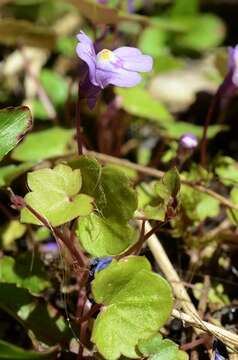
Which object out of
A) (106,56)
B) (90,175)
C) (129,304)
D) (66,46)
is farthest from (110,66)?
(66,46)

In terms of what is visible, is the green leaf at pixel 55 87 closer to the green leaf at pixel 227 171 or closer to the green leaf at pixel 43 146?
the green leaf at pixel 43 146

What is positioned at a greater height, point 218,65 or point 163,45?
point 218,65

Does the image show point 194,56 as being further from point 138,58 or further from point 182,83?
point 138,58

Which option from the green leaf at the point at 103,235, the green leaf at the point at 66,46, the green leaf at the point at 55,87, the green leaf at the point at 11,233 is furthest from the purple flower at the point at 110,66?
the green leaf at the point at 66,46

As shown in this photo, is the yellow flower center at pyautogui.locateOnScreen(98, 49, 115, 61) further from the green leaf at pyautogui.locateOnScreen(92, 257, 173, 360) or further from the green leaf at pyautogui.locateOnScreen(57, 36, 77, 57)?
the green leaf at pyautogui.locateOnScreen(57, 36, 77, 57)

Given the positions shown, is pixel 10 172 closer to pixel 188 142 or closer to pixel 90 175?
pixel 90 175

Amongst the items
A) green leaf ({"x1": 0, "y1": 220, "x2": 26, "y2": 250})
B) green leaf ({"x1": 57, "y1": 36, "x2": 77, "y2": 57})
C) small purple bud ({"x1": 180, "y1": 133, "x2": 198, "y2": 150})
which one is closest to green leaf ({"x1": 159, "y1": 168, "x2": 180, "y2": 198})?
small purple bud ({"x1": 180, "y1": 133, "x2": 198, "y2": 150})

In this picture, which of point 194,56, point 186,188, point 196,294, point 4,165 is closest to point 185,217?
point 186,188

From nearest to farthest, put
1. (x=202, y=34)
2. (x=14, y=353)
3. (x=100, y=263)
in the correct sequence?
(x=14, y=353)
(x=100, y=263)
(x=202, y=34)
